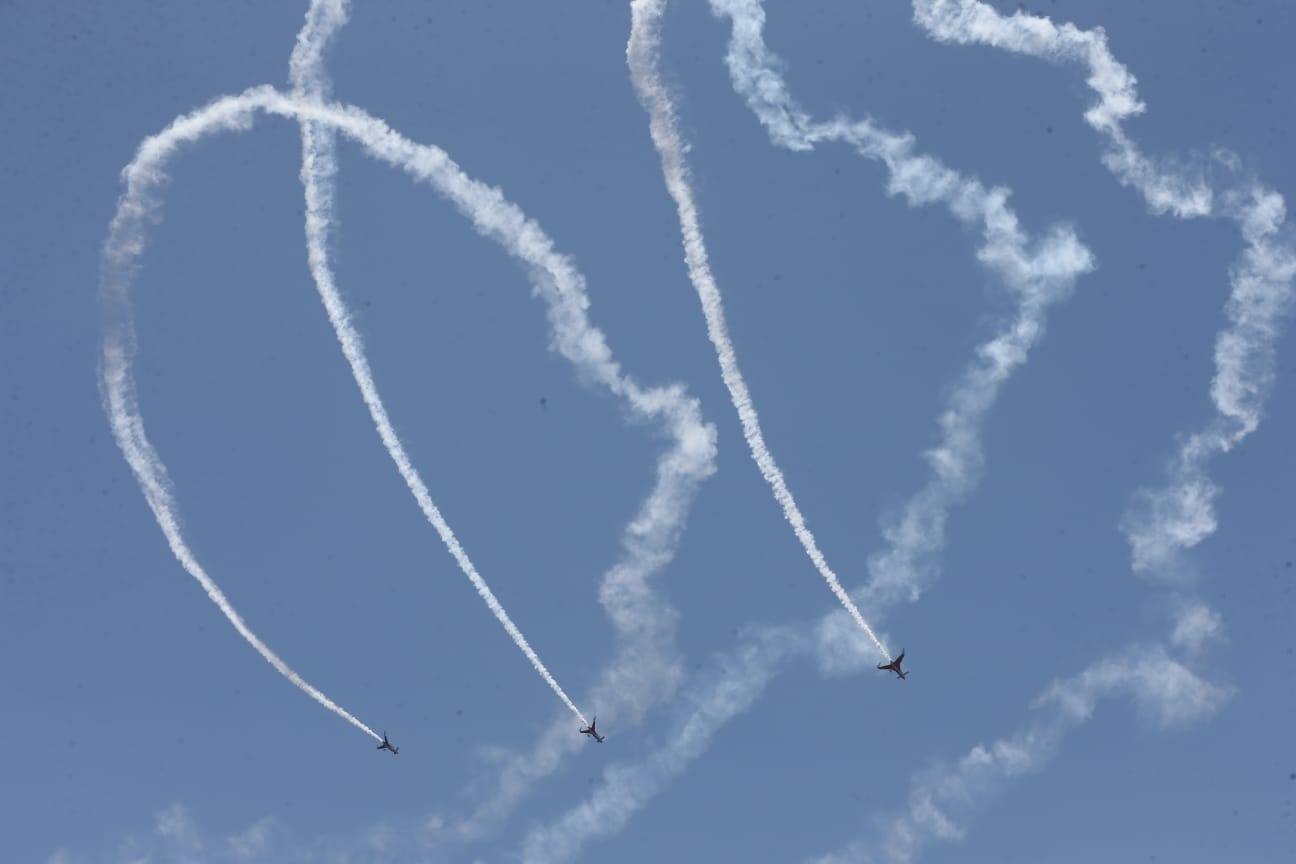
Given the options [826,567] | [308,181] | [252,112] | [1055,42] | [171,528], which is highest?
[252,112]

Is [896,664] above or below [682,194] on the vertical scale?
below

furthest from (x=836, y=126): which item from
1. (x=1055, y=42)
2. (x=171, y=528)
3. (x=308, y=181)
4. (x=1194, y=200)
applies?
(x=171, y=528)

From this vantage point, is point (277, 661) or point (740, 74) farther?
point (277, 661)

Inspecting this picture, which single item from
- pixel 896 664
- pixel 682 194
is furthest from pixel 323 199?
pixel 896 664

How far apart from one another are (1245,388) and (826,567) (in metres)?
14.4

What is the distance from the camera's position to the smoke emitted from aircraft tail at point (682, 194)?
33781 mm

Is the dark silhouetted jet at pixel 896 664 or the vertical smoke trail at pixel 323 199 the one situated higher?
the vertical smoke trail at pixel 323 199

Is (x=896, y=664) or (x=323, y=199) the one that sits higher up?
(x=323, y=199)

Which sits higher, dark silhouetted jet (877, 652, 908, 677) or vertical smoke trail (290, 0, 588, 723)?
vertical smoke trail (290, 0, 588, 723)

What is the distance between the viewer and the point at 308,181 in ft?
112

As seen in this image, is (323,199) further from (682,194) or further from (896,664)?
(896,664)

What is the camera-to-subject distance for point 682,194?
1334 inches

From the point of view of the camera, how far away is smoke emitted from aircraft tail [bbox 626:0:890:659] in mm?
33781

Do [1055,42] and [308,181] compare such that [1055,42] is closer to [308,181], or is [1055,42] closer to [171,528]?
[308,181]
